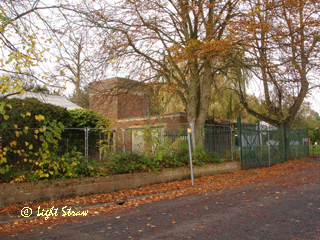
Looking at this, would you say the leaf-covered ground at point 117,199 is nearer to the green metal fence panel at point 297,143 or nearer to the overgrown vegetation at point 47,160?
the overgrown vegetation at point 47,160

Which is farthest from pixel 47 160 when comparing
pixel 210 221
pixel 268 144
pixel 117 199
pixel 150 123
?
pixel 268 144

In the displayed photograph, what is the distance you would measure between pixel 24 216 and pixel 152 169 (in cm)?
491

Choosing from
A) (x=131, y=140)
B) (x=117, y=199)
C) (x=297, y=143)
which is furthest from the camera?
(x=297, y=143)

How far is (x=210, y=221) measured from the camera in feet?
17.5

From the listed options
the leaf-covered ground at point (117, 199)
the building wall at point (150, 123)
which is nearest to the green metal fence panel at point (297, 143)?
the building wall at point (150, 123)

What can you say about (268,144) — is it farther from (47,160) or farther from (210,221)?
(47,160)

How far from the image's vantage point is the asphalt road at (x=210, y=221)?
460cm

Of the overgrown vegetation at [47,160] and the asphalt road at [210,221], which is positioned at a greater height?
the overgrown vegetation at [47,160]

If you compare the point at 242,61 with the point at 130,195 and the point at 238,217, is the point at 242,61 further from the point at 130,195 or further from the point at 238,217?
the point at 238,217

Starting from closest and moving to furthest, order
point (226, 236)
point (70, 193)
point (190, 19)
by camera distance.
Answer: point (226, 236) < point (70, 193) < point (190, 19)

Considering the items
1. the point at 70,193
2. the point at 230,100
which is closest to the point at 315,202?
the point at 70,193

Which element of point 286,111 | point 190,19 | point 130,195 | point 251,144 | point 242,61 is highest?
point 190,19

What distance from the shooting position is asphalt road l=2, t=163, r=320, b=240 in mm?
4602

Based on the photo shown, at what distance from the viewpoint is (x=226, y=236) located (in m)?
4.43
